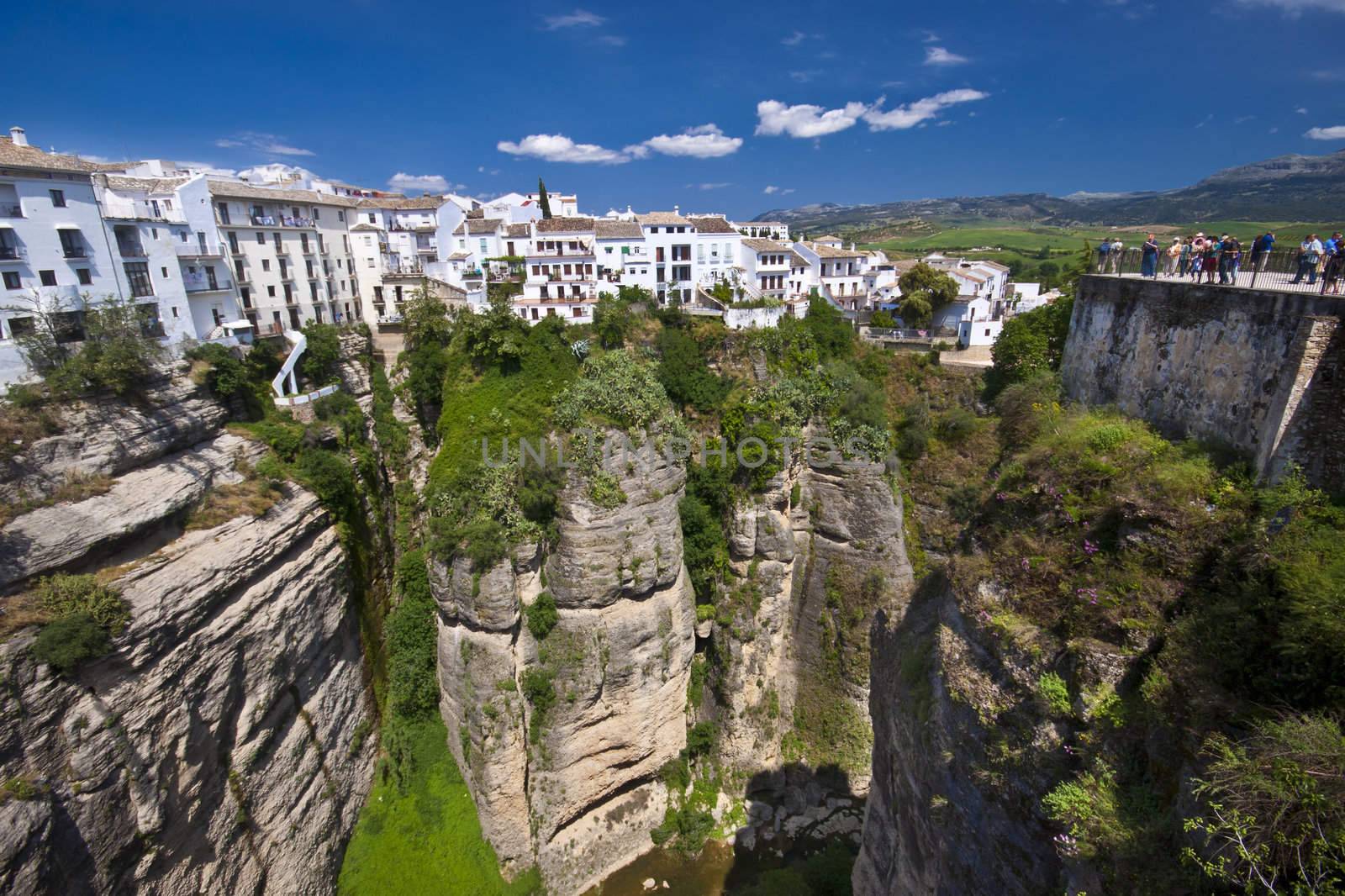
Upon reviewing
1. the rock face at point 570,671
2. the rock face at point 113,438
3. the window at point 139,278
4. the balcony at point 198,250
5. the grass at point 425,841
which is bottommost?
the grass at point 425,841

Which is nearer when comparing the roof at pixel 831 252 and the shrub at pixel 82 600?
the shrub at pixel 82 600

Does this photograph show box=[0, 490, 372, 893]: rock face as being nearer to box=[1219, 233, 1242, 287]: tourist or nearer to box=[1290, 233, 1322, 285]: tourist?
box=[1219, 233, 1242, 287]: tourist

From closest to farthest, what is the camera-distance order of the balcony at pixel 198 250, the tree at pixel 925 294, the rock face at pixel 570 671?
the rock face at pixel 570 671 → the balcony at pixel 198 250 → the tree at pixel 925 294

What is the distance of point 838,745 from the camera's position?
23828 millimetres

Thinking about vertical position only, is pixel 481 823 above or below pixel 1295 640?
below

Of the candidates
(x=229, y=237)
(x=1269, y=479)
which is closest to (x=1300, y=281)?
(x=1269, y=479)

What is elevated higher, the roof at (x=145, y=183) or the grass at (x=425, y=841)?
the roof at (x=145, y=183)

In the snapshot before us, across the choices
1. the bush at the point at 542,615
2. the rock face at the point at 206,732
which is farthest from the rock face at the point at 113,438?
the bush at the point at 542,615

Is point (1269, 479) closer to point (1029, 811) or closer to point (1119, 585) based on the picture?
point (1119, 585)

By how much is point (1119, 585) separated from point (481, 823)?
2206cm

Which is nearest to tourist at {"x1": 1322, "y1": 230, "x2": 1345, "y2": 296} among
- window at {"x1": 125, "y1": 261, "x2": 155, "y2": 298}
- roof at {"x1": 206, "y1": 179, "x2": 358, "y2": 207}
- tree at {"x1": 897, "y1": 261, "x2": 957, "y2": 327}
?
tree at {"x1": 897, "y1": 261, "x2": 957, "y2": 327}

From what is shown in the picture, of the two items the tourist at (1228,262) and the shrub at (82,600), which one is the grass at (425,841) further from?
the tourist at (1228,262)

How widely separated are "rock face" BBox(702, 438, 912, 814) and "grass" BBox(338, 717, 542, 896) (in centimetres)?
969

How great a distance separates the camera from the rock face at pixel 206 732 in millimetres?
14047
